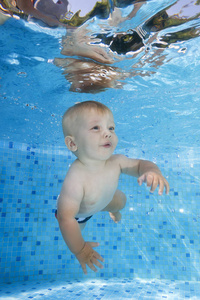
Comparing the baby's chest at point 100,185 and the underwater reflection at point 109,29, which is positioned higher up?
the underwater reflection at point 109,29

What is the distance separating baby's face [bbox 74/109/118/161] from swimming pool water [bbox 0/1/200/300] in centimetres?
158

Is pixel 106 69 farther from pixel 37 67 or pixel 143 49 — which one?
pixel 37 67

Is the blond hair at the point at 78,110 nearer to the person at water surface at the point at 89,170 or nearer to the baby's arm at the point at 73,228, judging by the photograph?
the person at water surface at the point at 89,170

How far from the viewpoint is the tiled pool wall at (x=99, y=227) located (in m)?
6.43

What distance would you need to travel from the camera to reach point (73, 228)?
315cm

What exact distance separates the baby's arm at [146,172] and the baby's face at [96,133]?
0.57 meters

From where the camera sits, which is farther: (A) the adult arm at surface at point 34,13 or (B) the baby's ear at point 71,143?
(B) the baby's ear at point 71,143

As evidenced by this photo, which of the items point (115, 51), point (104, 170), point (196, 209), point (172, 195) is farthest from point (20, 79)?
point (196, 209)

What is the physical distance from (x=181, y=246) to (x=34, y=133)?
597 cm

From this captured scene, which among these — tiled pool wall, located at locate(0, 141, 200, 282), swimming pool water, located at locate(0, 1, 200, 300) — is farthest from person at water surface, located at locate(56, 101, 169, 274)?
tiled pool wall, located at locate(0, 141, 200, 282)

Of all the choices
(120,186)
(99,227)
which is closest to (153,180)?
(99,227)

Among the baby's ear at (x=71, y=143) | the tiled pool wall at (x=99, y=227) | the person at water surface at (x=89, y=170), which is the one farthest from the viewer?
the tiled pool wall at (x=99, y=227)

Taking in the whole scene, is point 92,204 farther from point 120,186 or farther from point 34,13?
point 120,186

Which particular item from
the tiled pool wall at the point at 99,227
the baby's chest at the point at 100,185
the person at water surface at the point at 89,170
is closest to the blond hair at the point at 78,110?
the person at water surface at the point at 89,170
